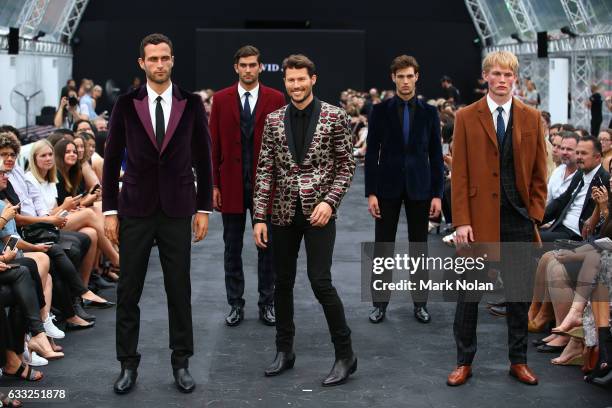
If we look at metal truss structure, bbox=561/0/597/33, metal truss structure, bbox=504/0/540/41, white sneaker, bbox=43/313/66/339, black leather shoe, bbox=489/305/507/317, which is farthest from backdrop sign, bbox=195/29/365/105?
white sneaker, bbox=43/313/66/339

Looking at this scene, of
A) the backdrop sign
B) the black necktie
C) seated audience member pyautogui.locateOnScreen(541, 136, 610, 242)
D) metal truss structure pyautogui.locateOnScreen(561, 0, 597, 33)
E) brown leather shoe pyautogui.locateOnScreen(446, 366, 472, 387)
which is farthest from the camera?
the backdrop sign

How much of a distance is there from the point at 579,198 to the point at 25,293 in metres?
3.31

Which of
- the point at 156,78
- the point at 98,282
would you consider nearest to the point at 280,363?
the point at 156,78

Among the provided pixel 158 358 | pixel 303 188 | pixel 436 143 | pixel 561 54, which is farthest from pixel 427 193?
pixel 561 54

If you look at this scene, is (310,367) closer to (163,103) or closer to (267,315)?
(267,315)

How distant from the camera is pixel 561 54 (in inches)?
739

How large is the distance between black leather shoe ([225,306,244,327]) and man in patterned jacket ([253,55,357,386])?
1.05 metres

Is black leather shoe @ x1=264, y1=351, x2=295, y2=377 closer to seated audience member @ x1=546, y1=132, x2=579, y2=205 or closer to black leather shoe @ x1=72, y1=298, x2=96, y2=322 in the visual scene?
black leather shoe @ x1=72, y1=298, x2=96, y2=322

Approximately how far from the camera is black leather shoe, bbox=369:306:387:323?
5699 mm

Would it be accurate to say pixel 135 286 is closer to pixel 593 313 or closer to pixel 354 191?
pixel 593 313

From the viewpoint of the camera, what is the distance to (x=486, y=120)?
14.5 feet

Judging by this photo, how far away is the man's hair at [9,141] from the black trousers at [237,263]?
3.93 ft

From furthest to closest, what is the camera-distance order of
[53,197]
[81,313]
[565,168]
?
[565,168] < [53,197] < [81,313]

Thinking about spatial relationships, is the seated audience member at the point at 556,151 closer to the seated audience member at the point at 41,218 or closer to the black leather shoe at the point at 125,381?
the seated audience member at the point at 41,218
